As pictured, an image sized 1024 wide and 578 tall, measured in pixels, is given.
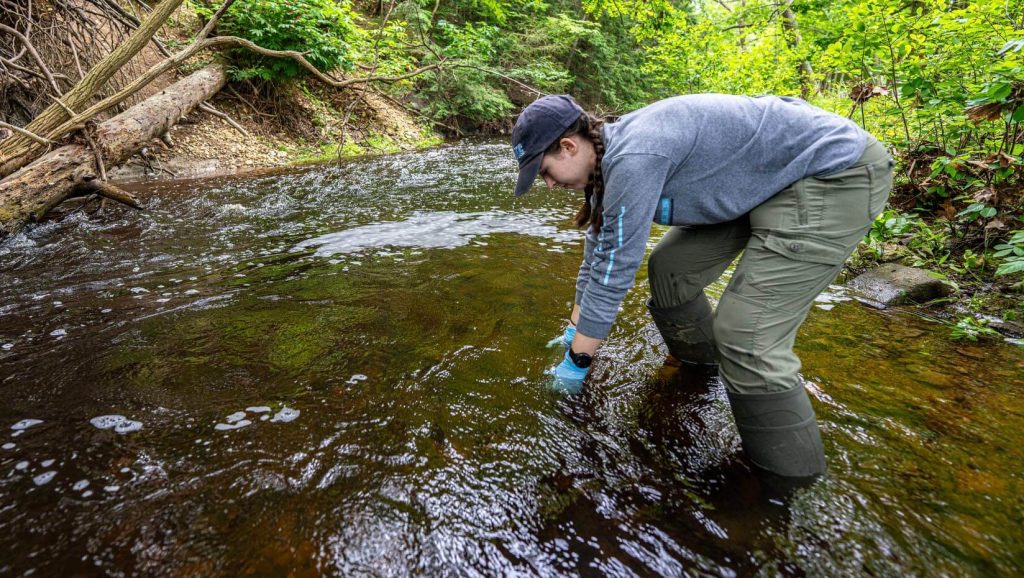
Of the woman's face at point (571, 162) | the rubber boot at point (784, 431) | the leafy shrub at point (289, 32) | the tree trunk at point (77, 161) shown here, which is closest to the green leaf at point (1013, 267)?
the rubber boot at point (784, 431)

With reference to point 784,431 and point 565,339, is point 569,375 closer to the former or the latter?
point 565,339

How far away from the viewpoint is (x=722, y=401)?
235 centimetres

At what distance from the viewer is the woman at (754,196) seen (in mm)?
1686

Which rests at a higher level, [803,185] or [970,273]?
[803,185]

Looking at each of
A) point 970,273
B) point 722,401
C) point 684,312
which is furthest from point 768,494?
point 970,273

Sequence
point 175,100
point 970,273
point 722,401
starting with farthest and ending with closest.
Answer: point 175,100
point 970,273
point 722,401

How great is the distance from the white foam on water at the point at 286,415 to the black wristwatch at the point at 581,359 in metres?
1.28

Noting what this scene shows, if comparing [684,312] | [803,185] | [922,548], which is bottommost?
[922,548]

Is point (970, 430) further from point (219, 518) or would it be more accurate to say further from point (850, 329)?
point (219, 518)

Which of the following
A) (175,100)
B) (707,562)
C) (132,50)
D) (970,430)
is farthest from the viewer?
(175,100)

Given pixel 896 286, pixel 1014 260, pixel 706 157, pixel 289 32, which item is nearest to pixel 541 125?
pixel 706 157

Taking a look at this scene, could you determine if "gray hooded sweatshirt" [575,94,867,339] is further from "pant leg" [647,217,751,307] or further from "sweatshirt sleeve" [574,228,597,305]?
"sweatshirt sleeve" [574,228,597,305]

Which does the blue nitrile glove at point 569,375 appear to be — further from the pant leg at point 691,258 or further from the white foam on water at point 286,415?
the white foam on water at point 286,415

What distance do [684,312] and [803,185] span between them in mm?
900
